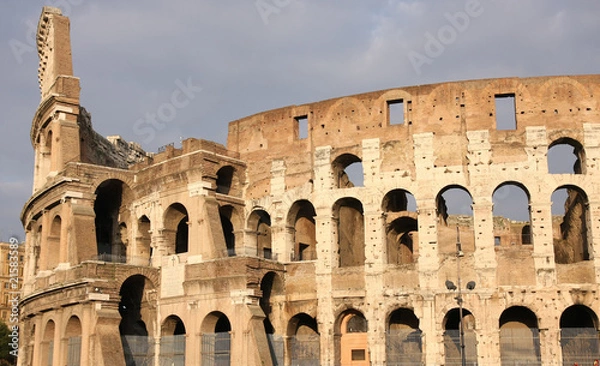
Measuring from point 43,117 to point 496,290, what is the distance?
20511 millimetres

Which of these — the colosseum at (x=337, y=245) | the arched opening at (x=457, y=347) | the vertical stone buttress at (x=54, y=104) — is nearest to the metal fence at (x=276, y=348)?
the colosseum at (x=337, y=245)

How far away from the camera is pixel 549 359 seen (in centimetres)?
2305

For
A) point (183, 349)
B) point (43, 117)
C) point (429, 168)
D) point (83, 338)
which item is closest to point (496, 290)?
point (429, 168)

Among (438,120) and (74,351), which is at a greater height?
(438,120)

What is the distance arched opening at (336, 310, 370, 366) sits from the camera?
25.4 metres

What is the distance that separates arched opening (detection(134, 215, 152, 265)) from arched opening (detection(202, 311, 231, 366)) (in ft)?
17.2

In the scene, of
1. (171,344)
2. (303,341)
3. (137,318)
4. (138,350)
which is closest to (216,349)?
(171,344)

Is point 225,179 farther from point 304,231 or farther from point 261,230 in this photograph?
point 304,231

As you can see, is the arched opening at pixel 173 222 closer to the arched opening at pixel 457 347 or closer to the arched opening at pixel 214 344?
the arched opening at pixel 214 344

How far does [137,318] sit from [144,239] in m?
3.38

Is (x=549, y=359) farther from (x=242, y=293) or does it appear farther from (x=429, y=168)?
(x=242, y=293)

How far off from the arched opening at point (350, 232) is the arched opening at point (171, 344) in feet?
20.8

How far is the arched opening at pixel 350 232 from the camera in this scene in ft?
90.2

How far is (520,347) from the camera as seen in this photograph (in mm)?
23734
